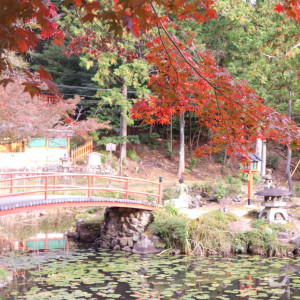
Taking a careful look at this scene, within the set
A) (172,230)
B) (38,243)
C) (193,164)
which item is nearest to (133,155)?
(193,164)

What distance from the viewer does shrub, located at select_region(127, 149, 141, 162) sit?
24859 mm

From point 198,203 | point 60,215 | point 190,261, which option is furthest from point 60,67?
point 190,261

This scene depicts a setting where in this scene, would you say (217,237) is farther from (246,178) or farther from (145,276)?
(246,178)

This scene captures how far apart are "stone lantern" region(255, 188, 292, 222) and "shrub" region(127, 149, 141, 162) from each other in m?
12.7

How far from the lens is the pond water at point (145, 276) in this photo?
8.09 metres

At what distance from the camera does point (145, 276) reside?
9.37 m

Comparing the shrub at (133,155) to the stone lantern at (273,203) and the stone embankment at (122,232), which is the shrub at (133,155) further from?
the stone lantern at (273,203)

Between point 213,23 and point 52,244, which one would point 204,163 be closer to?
point 213,23

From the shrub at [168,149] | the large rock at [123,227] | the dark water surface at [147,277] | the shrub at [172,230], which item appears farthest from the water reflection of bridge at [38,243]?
the shrub at [168,149]

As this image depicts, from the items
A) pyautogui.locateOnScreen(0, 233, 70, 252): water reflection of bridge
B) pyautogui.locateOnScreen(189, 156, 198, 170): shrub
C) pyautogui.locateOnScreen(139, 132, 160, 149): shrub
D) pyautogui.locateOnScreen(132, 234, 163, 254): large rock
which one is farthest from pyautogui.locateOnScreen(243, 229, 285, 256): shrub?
pyautogui.locateOnScreen(139, 132, 160, 149): shrub

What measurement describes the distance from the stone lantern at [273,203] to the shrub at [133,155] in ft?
41.8

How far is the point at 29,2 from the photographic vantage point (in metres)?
3.12

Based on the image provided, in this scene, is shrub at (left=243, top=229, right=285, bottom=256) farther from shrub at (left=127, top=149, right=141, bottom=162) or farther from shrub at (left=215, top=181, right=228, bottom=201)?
shrub at (left=127, top=149, right=141, bottom=162)

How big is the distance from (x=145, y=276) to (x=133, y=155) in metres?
15.8
